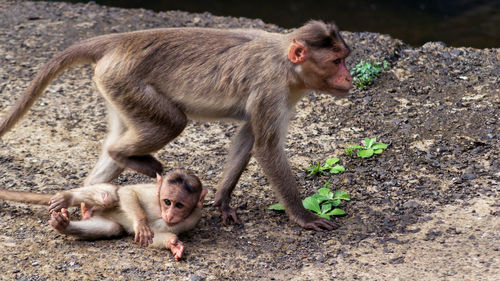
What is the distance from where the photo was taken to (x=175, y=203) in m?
5.37

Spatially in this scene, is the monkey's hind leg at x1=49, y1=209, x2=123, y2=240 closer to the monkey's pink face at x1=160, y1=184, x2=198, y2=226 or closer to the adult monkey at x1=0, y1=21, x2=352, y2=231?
the monkey's pink face at x1=160, y1=184, x2=198, y2=226

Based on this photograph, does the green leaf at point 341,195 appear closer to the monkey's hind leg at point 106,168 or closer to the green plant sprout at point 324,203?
the green plant sprout at point 324,203

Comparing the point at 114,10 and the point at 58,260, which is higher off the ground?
the point at 114,10

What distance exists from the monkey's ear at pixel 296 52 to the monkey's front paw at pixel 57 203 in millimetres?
2219

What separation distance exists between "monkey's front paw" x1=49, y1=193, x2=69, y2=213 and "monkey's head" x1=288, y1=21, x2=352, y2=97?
222cm

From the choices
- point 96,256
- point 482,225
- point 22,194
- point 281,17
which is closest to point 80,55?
point 22,194

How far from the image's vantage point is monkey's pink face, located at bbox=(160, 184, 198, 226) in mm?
5355

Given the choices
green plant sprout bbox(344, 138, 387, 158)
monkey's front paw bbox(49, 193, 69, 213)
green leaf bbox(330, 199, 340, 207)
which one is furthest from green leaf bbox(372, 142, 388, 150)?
monkey's front paw bbox(49, 193, 69, 213)

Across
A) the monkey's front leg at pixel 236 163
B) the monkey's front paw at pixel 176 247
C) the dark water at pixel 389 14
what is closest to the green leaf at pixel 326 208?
the monkey's front leg at pixel 236 163

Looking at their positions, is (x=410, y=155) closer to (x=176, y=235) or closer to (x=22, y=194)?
(x=176, y=235)

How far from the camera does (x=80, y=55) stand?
5.94 m

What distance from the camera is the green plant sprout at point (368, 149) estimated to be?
7020 millimetres

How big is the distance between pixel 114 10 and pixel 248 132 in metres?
5.60

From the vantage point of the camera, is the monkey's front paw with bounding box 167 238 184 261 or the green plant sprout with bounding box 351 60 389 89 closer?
the monkey's front paw with bounding box 167 238 184 261
